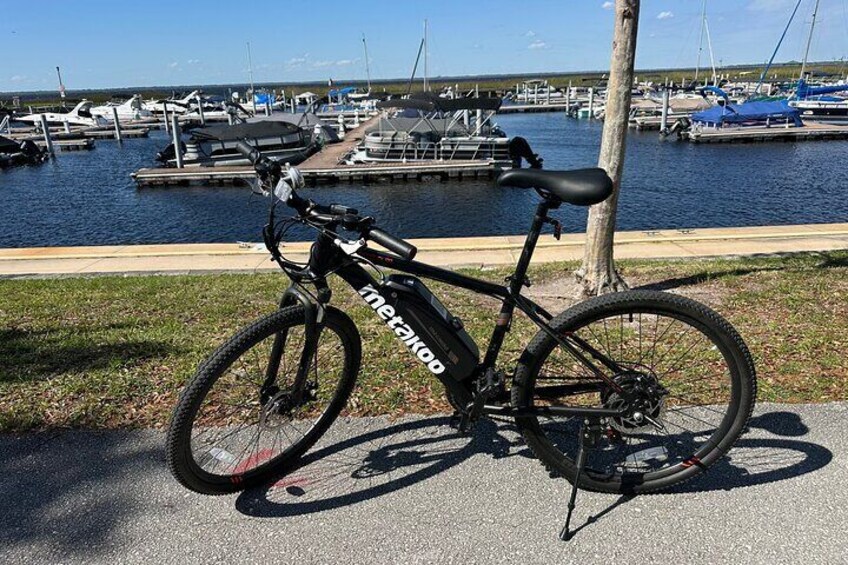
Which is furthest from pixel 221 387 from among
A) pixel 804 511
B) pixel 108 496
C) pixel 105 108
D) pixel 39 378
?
pixel 105 108

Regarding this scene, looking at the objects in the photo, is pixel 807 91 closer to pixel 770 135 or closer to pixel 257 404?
pixel 770 135

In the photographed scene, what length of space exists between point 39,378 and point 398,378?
7.51 ft

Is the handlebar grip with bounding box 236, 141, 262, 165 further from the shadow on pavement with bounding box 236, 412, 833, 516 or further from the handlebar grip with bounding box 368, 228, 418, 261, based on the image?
the shadow on pavement with bounding box 236, 412, 833, 516

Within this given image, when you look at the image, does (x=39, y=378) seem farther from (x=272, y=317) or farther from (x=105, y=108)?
(x=105, y=108)

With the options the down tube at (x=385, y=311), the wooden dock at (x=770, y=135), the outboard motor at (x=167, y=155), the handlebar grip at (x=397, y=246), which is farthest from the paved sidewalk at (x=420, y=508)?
the wooden dock at (x=770, y=135)

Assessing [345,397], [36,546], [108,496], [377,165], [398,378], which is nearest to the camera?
[36,546]

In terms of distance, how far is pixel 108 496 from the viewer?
2701mm

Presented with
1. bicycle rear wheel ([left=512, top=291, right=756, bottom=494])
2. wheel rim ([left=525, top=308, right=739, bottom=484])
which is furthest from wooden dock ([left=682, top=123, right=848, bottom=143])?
bicycle rear wheel ([left=512, top=291, right=756, bottom=494])

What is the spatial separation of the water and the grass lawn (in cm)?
1149

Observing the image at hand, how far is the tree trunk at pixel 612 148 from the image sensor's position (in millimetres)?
4746

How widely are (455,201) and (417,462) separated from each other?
2121 cm

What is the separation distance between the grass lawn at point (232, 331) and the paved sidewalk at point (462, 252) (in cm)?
76

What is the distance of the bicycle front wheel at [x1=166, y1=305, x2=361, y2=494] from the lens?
8.02 ft

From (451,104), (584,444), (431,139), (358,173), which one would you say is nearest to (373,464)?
(584,444)
